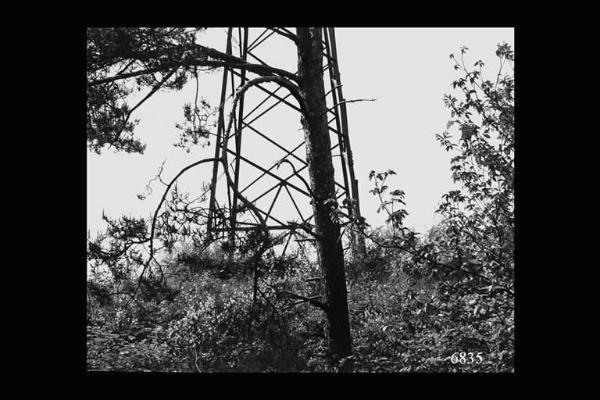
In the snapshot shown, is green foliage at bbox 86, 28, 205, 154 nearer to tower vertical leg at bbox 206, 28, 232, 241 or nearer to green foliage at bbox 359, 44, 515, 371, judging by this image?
tower vertical leg at bbox 206, 28, 232, 241

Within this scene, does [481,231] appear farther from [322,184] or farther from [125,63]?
[125,63]

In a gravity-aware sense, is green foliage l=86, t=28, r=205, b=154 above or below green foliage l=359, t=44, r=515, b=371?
above

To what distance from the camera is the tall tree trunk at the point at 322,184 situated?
248 inches

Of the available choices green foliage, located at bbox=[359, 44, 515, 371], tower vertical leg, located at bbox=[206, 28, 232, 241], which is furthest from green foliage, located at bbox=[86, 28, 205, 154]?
green foliage, located at bbox=[359, 44, 515, 371]

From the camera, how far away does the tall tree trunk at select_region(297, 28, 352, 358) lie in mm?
6309

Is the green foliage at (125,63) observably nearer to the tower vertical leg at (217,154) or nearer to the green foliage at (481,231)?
the tower vertical leg at (217,154)

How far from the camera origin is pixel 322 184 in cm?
643

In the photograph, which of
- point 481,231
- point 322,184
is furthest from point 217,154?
point 481,231

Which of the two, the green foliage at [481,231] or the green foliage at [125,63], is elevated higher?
the green foliage at [125,63]

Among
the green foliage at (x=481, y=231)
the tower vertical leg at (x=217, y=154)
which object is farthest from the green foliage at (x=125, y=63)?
the green foliage at (x=481, y=231)
